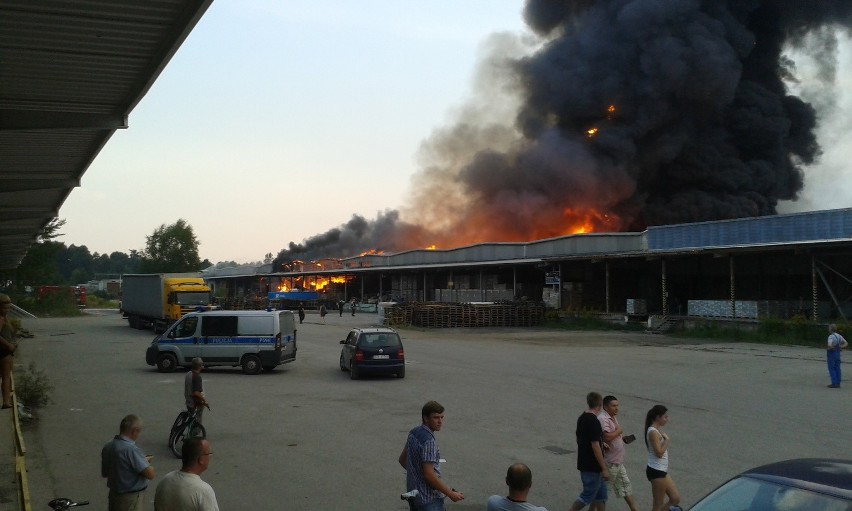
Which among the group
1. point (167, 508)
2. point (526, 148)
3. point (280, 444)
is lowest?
point (280, 444)

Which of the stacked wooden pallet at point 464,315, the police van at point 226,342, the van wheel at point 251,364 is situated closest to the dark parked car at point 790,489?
the police van at point 226,342

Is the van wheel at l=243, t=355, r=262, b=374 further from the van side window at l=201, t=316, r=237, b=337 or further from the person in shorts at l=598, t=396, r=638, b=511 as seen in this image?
the person in shorts at l=598, t=396, r=638, b=511

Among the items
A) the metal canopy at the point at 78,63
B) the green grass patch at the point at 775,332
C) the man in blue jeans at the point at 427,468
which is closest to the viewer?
the man in blue jeans at the point at 427,468

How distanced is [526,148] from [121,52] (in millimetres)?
57983

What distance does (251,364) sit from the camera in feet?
65.6

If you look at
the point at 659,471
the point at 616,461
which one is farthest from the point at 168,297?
the point at 659,471

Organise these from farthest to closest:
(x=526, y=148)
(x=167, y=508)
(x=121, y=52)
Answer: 1. (x=526, y=148)
2. (x=121, y=52)
3. (x=167, y=508)

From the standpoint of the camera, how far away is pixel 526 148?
65.1 metres

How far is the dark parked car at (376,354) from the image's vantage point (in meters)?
18.3

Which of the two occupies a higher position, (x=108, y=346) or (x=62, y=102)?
(x=62, y=102)

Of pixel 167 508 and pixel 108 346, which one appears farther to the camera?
pixel 108 346

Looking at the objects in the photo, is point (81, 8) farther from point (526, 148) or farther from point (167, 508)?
point (526, 148)

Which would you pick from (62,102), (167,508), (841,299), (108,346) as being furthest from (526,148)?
(167,508)

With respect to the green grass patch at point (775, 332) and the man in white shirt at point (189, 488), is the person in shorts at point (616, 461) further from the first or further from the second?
the green grass patch at point (775, 332)
